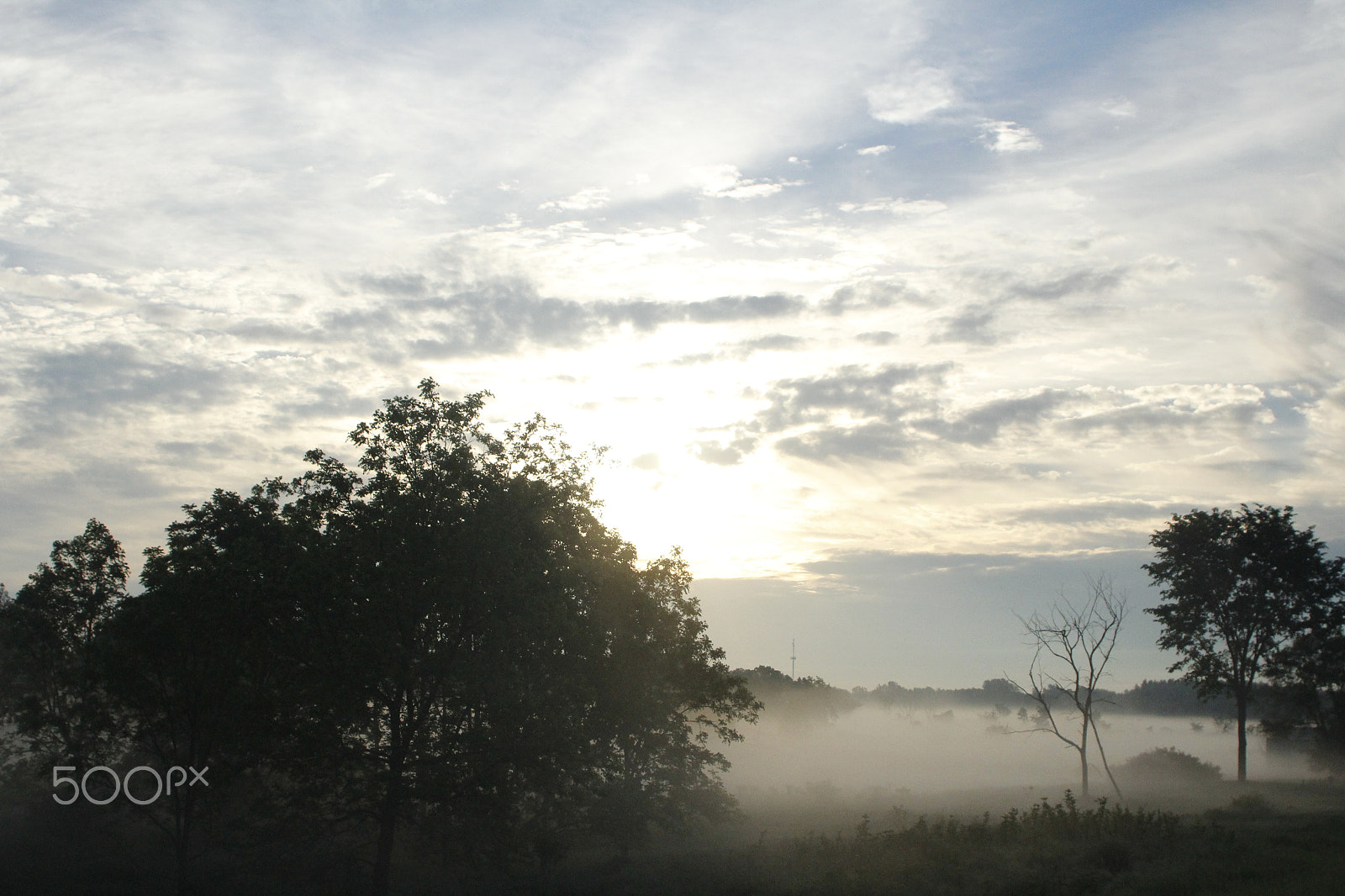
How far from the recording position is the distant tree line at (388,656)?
27047 millimetres

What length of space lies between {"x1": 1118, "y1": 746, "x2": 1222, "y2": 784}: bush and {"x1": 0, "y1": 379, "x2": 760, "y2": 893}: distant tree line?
50.0 metres

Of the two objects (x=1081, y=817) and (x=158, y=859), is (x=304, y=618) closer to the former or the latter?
(x=158, y=859)

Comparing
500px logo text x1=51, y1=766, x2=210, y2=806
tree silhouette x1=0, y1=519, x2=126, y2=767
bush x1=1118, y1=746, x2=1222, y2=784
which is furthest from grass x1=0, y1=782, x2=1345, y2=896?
bush x1=1118, y1=746, x2=1222, y2=784

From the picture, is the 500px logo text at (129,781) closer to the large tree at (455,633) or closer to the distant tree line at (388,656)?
the distant tree line at (388,656)

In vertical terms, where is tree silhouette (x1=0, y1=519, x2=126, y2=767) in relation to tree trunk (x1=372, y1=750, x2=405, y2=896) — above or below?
above

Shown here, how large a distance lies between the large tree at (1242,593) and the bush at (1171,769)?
13.2 meters

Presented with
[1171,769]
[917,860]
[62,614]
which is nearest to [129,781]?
[62,614]

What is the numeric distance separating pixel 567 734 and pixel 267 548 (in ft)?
43.9

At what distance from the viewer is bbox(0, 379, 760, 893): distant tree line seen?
2705 cm

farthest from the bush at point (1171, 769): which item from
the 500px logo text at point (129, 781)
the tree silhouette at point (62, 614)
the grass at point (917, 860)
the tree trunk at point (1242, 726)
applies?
the tree silhouette at point (62, 614)

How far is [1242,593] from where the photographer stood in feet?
159

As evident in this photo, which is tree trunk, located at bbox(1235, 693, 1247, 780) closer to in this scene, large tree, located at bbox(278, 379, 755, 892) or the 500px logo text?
large tree, located at bbox(278, 379, 755, 892)

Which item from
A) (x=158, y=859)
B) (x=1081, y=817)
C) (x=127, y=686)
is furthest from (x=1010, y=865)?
(x=158, y=859)

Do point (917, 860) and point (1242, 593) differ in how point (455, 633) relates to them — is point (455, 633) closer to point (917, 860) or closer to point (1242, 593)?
point (917, 860)
